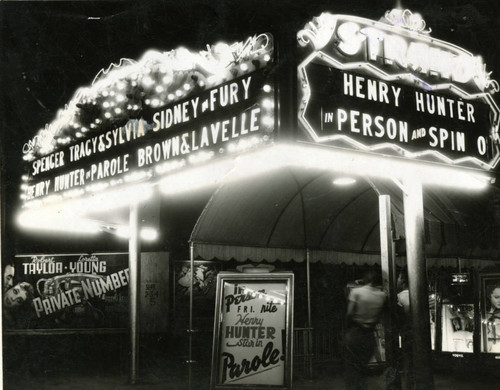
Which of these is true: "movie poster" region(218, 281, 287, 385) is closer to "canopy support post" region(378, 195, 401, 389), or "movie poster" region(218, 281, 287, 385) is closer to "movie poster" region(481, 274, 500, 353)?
"canopy support post" region(378, 195, 401, 389)

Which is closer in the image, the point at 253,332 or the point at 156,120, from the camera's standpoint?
the point at 253,332

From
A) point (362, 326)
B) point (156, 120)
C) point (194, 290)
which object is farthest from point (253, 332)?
point (194, 290)

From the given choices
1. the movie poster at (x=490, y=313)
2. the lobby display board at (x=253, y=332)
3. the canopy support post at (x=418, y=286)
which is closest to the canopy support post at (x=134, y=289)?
the lobby display board at (x=253, y=332)

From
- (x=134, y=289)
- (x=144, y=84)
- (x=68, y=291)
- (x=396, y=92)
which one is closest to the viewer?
(x=396, y=92)

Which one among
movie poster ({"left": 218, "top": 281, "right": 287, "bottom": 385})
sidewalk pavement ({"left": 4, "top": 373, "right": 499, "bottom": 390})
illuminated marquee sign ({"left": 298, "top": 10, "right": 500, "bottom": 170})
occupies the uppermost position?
illuminated marquee sign ({"left": 298, "top": 10, "right": 500, "bottom": 170})

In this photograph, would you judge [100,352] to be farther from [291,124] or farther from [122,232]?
[291,124]

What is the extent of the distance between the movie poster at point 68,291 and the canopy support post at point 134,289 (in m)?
2.29

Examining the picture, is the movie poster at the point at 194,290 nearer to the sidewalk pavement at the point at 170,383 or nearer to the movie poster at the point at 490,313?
the sidewalk pavement at the point at 170,383

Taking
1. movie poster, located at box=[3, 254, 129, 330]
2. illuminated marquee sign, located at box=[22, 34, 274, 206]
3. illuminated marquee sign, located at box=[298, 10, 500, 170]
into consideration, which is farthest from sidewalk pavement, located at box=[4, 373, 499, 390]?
illuminated marquee sign, located at box=[298, 10, 500, 170]

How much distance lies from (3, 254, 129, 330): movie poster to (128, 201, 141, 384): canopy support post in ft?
7.52

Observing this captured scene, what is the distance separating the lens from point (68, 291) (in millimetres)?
13633

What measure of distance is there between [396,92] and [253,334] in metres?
3.81

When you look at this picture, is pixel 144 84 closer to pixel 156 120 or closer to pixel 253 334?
pixel 156 120

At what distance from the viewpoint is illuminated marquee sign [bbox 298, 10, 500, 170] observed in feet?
22.1
